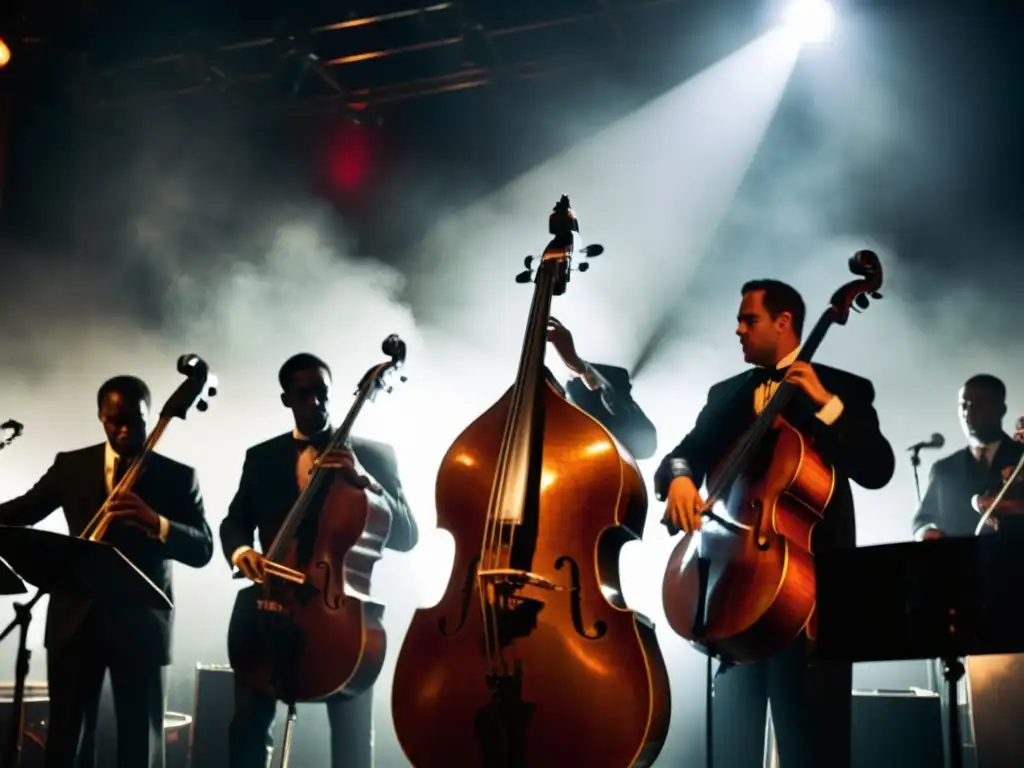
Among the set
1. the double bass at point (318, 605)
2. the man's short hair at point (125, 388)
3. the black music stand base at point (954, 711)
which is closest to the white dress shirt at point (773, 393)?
the black music stand base at point (954, 711)

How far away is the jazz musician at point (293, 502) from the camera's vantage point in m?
3.38

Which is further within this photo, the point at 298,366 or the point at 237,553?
the point at 298,366

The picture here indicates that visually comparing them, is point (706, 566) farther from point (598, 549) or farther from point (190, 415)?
point (190, 415)

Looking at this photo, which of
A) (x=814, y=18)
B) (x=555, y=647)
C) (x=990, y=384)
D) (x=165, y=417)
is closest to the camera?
(x=555, y=647)

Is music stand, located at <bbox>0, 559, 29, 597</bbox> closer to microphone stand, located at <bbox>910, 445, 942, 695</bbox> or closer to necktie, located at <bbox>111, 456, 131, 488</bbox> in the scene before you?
necktie, located at <bbox>111, 456, 131, 488</bbox>

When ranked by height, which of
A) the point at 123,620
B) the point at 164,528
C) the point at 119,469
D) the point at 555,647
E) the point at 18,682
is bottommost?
the point at 18,682

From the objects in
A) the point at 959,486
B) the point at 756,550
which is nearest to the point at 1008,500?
the point at 959,486

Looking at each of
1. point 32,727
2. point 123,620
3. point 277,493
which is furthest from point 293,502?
point 32,727

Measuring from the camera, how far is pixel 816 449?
292cm

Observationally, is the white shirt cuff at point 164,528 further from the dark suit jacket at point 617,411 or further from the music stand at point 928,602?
the music stand at point 928,602

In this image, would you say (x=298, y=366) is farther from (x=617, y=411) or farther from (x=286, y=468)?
(x=617, y=411)

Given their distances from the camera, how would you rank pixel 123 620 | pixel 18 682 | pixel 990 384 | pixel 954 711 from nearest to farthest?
pixel 954 711 < pixel 18 682 < pixel 123 620 < pixel 990 384

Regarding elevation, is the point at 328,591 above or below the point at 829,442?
below

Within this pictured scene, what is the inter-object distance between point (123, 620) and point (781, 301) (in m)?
2.29
